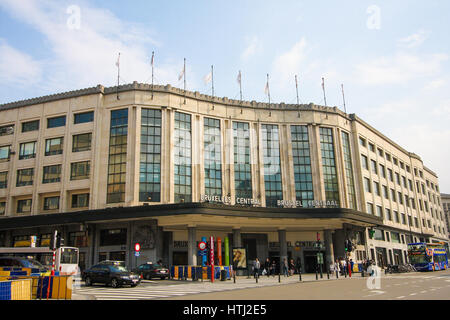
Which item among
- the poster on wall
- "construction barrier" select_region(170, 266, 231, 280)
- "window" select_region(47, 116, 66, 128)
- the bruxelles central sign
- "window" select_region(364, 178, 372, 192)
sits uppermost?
"window" select_region(47, 116, 66, 128)

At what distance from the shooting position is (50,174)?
44438mm

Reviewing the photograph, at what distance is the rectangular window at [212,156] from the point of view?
4503 centimetres

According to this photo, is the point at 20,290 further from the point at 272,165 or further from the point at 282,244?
the point at 272,165

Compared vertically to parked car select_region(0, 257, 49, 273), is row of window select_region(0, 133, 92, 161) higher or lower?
higher

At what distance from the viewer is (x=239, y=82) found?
164 feet

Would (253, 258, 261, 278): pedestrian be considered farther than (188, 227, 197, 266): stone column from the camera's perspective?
No

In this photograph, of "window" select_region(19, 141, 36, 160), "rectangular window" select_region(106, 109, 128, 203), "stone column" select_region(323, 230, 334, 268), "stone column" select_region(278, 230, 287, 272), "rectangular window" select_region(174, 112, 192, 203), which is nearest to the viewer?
"rectangular window" select_region(106, 109, 128, 203)

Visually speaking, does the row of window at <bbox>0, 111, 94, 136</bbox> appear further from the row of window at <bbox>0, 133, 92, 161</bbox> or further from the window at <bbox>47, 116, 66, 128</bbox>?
the row of window at <bbox>0, 133, 92, 161</bbox>

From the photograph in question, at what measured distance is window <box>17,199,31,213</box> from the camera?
148 ft

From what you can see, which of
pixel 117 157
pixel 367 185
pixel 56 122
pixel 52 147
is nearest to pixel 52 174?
pixel 52 147

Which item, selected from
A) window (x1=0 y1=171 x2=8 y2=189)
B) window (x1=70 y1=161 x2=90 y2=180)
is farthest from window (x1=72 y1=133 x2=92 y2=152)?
window (x1=0 y1=171 x2=8 y2=189)

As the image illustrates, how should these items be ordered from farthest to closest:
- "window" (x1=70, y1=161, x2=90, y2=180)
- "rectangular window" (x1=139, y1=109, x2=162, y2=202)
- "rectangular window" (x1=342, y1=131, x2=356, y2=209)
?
"rectangular window" (x1=342, y1=131, x2=356, y2=209), "window" (x1=70, y1=161, x2=90, y2=180), "rectangular window" (x1=139, y1=109, x2=162, y2=202)

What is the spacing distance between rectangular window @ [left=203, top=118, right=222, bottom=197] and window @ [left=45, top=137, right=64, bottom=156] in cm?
1691
